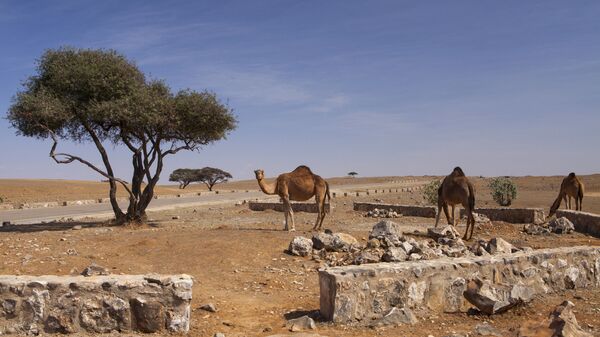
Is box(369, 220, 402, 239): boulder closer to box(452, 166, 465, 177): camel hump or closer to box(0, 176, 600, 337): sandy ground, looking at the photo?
box(0, 176, 600, 337): sandy ground

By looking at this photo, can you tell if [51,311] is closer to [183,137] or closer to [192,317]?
[192,317]

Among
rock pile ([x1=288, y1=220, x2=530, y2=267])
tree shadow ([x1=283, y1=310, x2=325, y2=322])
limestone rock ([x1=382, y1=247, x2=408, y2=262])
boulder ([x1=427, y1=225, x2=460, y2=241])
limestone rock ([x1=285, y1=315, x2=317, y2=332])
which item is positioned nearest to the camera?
limestone rock ([x1=285, y1=315, x2=317, y2=332])

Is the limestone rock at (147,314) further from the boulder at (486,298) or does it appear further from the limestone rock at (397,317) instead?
the boulder at (486,298)

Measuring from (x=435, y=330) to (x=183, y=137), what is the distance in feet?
54.1

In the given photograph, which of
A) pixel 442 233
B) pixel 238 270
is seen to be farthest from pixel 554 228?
pixel 238 270

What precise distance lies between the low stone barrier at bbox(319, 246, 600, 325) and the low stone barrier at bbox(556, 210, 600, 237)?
10036 mm

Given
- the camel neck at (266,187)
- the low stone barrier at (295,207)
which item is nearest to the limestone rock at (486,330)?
the camel neck at (266,187)

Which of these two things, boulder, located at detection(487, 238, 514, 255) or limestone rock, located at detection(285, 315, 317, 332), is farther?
boulder, located at detection(487, 238, 514, 255)

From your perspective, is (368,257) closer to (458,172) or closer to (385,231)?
→ (385,231)

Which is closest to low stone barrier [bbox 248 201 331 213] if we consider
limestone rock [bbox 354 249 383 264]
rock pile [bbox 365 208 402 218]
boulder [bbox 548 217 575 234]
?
rock pile [bbox 365 208 402 218]

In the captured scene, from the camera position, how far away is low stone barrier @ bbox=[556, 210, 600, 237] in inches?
746

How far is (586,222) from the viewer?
19.7m

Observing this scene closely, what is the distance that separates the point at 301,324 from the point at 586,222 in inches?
608

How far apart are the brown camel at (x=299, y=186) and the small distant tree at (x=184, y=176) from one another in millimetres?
72116
